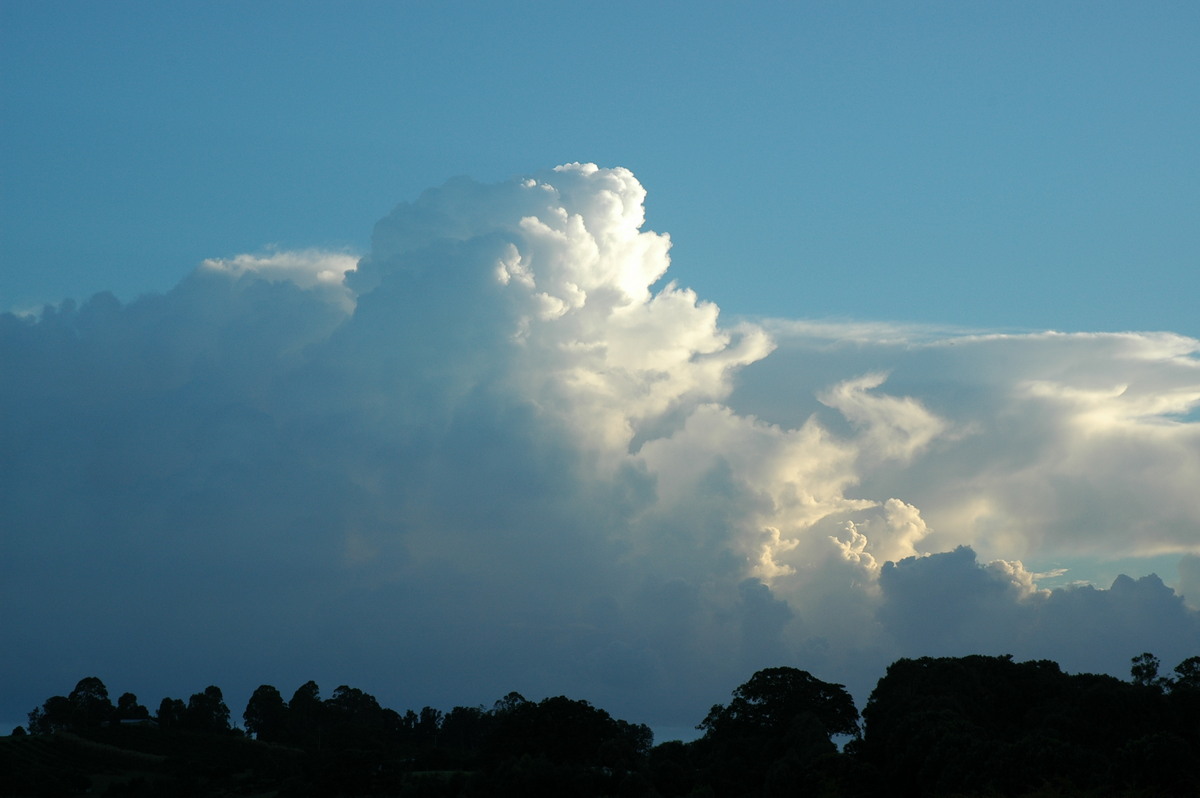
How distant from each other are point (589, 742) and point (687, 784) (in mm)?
24798

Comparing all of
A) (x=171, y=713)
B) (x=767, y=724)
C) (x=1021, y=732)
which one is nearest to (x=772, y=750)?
(x=767, y=724)

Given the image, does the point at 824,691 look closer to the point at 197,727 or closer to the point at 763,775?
the point at 763,775

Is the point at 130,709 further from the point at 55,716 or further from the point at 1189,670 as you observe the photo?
the point at 1189,670

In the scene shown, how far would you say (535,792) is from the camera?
98125 millimetres

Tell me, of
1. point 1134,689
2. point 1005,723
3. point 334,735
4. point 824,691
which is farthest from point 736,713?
point 334,735

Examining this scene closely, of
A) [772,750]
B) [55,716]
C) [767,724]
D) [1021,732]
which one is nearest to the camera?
[1021,732]

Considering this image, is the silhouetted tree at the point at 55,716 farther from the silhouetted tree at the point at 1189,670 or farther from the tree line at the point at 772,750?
the silhouetted tree at the point at 1189,670

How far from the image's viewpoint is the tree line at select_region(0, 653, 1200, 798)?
232 ft

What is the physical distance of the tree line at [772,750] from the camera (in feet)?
232

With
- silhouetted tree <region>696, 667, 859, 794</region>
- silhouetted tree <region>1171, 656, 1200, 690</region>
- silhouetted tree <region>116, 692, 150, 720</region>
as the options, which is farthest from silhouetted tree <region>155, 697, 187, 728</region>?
silhouetted tree <region>1171, 656, 1200, 690</region>

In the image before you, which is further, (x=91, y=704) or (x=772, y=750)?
(x=91, y=704)

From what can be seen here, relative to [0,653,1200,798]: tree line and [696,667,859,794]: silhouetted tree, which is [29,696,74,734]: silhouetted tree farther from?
[696,667,859,794]: silhouetted tree

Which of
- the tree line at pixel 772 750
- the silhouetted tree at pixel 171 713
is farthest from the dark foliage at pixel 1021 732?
the silhouetted tree at pixel 171 713

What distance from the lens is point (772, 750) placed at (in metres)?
119
